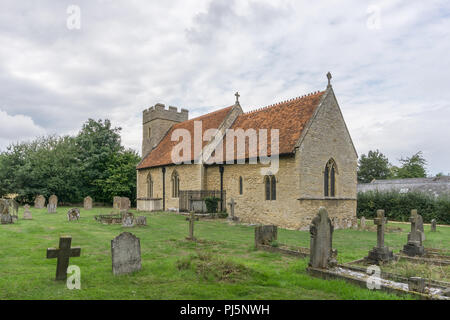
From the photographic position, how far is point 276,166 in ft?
59.7

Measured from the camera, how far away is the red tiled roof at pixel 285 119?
1809 cm

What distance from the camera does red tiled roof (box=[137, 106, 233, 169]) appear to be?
24.9 m

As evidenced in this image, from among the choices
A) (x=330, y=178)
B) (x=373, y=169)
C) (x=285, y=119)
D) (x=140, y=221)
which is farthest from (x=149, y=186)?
(x=373, y=169)

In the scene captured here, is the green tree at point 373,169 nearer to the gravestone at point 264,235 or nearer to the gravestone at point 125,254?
the gravestone at point 264,235

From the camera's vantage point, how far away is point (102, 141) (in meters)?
38.4

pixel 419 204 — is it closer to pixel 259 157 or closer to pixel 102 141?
pixel 259 157

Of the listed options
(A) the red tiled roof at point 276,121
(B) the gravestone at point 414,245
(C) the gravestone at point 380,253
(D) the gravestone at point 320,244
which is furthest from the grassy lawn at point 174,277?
(A) the red tiled roof at point 276,121

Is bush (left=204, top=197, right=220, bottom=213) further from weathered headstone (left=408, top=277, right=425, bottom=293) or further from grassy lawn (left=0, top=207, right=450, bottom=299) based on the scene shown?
weathered headstone (left=408, top=277, right=425, bottom=293)

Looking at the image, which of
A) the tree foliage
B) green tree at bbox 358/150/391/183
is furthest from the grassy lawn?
green tree at bbox 358/150/391/183

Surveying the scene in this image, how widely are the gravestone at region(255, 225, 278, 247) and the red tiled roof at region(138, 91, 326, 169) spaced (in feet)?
23.3
